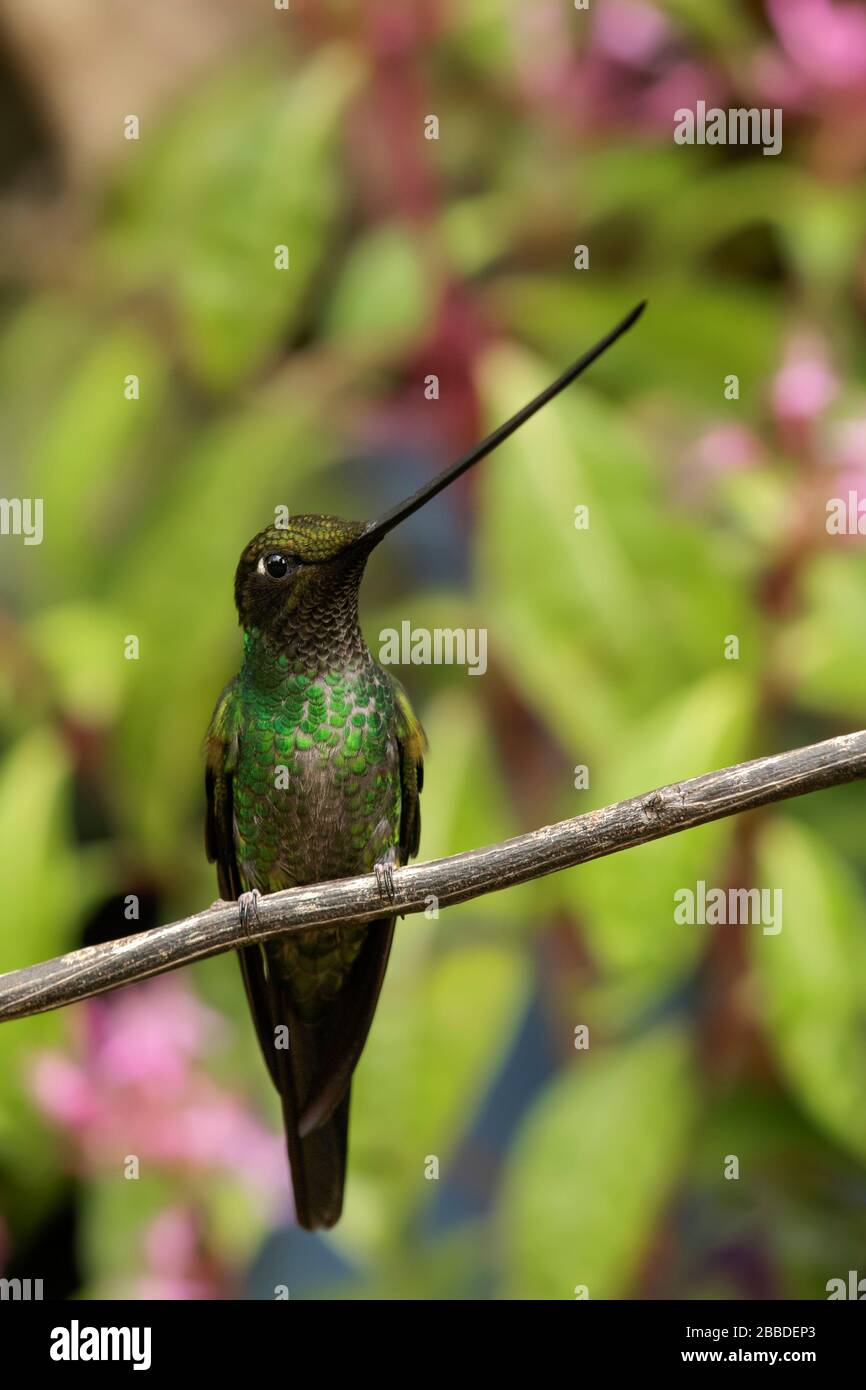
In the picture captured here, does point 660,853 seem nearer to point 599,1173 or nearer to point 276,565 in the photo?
point 599,1173

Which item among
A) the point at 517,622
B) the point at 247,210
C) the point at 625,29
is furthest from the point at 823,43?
the point at 517,622

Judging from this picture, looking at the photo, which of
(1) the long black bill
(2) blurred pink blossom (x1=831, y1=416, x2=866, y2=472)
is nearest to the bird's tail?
(1) the long black bill

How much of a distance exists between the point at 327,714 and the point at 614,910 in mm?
846

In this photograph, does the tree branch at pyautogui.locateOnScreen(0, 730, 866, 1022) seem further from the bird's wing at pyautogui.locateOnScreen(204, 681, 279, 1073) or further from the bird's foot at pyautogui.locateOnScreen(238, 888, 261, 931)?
the bird's wing at pyautogui.locateOnScreen(204, 681, 279, 1073)

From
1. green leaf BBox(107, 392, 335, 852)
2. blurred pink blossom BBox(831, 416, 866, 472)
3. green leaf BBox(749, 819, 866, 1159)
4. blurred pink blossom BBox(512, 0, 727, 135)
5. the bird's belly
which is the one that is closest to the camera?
the bird's belly

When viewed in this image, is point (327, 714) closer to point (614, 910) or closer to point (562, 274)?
point (614, 910)

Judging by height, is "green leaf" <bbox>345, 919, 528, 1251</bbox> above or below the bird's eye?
below

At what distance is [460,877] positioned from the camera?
1.17m

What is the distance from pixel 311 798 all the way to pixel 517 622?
100 centimetres

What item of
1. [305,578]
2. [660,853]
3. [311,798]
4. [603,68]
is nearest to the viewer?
[305,578]

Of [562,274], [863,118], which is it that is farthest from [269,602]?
[562,274]

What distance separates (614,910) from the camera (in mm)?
2180

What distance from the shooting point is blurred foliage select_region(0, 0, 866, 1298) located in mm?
2420

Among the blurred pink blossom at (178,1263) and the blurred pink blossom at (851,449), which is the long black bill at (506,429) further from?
the blurred pink blossom at (178,1263)
